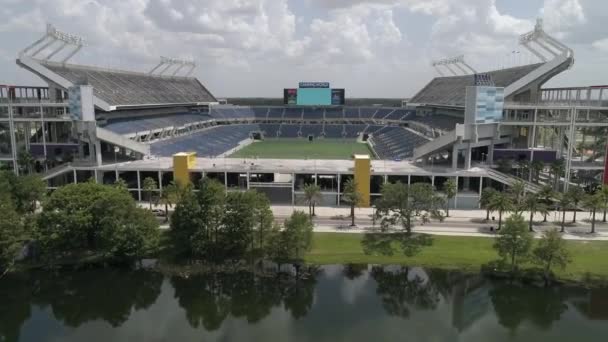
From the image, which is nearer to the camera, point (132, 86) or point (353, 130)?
point (132, 86)

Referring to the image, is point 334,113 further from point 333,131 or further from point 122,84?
point 122,84

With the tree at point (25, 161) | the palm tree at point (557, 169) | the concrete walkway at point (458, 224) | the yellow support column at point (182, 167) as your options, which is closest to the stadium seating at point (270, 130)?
the tree at point (25, 161)

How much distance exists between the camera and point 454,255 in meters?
47.4

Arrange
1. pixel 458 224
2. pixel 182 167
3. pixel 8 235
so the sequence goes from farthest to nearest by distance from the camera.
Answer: pixel 182 167
pixel 458 224
pixel 8 235

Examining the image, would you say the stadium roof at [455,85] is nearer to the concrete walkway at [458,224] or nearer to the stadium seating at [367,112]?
the stadium seating at [367,112]

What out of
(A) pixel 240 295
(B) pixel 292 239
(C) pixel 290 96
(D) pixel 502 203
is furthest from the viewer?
(C) pixel 290 96

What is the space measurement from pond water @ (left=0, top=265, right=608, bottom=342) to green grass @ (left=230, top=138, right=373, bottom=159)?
5994cm

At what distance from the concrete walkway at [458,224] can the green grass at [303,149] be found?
138 feet

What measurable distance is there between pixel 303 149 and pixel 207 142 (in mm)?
26846

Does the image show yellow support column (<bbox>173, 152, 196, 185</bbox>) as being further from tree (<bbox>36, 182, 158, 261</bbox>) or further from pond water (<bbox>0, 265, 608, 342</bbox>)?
pond water (<bbox>0, 265, 608, 342</bbox>)

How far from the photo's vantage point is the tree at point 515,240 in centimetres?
4262

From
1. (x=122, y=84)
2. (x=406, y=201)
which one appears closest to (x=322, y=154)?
(x=122, y=84)

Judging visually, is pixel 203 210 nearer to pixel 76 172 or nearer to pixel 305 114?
pixel 76 172

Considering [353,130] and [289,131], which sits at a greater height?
[353,130]
